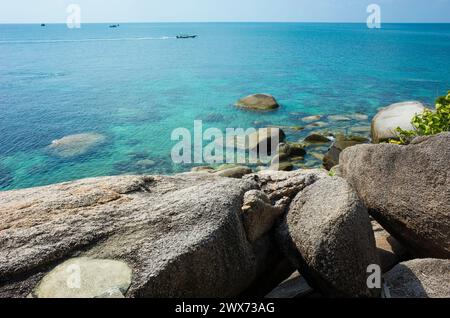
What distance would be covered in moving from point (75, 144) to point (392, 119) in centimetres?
1917

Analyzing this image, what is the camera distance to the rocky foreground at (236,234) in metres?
5.15

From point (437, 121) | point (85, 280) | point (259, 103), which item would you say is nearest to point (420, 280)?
point (85, 280)

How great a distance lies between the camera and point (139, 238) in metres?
5.54

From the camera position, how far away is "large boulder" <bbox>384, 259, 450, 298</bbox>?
5.67m

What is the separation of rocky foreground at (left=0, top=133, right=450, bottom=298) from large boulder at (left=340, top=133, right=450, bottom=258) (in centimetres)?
2

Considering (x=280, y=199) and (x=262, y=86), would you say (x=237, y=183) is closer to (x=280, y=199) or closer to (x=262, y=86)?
(x=280, y=199)

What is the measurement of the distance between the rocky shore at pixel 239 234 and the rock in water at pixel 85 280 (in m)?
0.01

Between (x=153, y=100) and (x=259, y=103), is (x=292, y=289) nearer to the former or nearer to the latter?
(x=259, y=103)

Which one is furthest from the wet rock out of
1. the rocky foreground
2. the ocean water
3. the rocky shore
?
the rocky foreground

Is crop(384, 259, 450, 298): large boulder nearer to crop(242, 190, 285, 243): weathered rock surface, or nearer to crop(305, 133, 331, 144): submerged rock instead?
crop(242, 190, 285, 243): weathered rock surface

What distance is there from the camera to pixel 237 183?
6.89 m

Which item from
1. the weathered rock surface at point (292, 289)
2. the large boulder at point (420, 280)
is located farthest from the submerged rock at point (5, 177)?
the large boulder at point (420, 280)

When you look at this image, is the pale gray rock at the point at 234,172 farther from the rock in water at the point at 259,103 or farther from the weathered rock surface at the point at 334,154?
the rock in water at the point at 259,103
